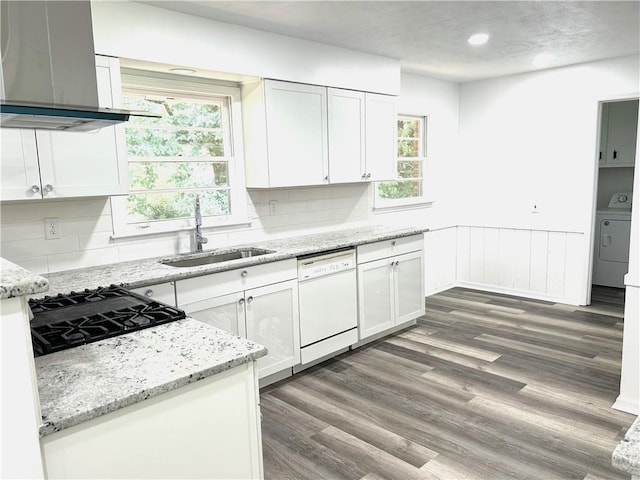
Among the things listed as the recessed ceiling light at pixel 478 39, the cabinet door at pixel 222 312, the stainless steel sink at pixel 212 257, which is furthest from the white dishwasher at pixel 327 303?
the recessed ceiling light at pixel 478 39

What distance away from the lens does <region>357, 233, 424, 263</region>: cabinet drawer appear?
386 centimetres

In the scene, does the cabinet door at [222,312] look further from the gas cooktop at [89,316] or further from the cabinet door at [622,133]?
the cabinet door at [622,133]

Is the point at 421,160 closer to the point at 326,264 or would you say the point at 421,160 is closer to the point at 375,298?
the point at 375,298

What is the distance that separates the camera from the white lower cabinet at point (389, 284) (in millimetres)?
3904

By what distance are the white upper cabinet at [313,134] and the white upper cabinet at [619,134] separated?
3182 millimetres

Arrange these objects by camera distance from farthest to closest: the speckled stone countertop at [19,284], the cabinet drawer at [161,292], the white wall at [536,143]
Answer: the white wall at [536,143] < the cabinet drawer at [161,292] < the speckled stone countertop at [19,284]

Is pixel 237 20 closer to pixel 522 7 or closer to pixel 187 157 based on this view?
pixel 187 157

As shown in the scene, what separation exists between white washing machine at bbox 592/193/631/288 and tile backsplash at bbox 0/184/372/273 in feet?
12.6

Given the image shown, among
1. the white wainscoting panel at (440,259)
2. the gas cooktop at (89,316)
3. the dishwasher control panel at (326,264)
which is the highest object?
the gas cooktop at (89,316)

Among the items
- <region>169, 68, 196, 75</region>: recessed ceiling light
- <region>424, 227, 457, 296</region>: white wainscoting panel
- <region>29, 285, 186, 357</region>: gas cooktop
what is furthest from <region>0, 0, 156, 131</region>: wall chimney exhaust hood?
<region>424, 227, 457, 296</region>: white wainscoting panel

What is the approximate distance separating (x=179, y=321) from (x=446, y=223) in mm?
4631

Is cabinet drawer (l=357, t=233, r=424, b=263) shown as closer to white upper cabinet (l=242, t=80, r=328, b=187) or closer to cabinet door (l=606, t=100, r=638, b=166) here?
white upper cabinet (l=242, t=80, r=328, b=187)

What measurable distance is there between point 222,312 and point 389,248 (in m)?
1.73

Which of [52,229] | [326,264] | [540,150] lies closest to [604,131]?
[540,150]
